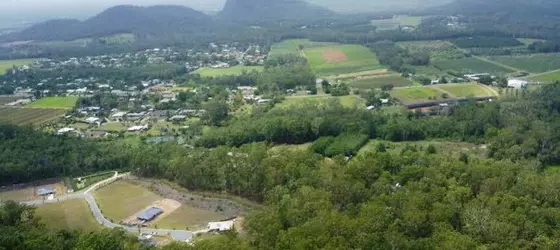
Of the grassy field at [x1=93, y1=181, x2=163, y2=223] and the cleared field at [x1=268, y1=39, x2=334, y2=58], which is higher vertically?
the cleared field at [x1=268, y1=39, x2=334, y2=58]

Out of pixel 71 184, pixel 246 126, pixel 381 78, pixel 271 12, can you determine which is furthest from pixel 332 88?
pixel 271 12

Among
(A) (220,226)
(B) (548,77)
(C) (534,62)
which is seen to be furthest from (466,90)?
(A) (220,226)

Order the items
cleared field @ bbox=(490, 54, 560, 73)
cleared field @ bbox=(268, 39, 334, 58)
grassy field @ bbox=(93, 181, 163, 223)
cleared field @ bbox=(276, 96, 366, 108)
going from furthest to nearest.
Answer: cleared field @ bbox=(268, 39, 334, 58), cleared field @ bbox=(490, 54, 560, 73), cleared field @ bbox=(276, 96, 366, 108), grassy field @ bbox=(93, 181, 163, 223)

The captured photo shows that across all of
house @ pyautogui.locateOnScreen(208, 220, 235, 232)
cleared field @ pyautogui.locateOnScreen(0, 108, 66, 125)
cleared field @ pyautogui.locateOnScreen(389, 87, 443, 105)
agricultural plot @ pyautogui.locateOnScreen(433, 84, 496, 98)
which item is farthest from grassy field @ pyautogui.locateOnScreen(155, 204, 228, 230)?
agricultural plot @ pyautogui.locateOnScreen(433, 84, 496, 98)

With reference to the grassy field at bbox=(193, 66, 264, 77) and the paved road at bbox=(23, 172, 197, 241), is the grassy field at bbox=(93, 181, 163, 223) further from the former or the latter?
the grassy field at bbox=(193, 66, 264, 77)

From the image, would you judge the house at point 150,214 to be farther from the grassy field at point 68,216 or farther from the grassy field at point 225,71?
the grassy field at point 225,71

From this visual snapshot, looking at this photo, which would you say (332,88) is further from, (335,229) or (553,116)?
(335,229)
